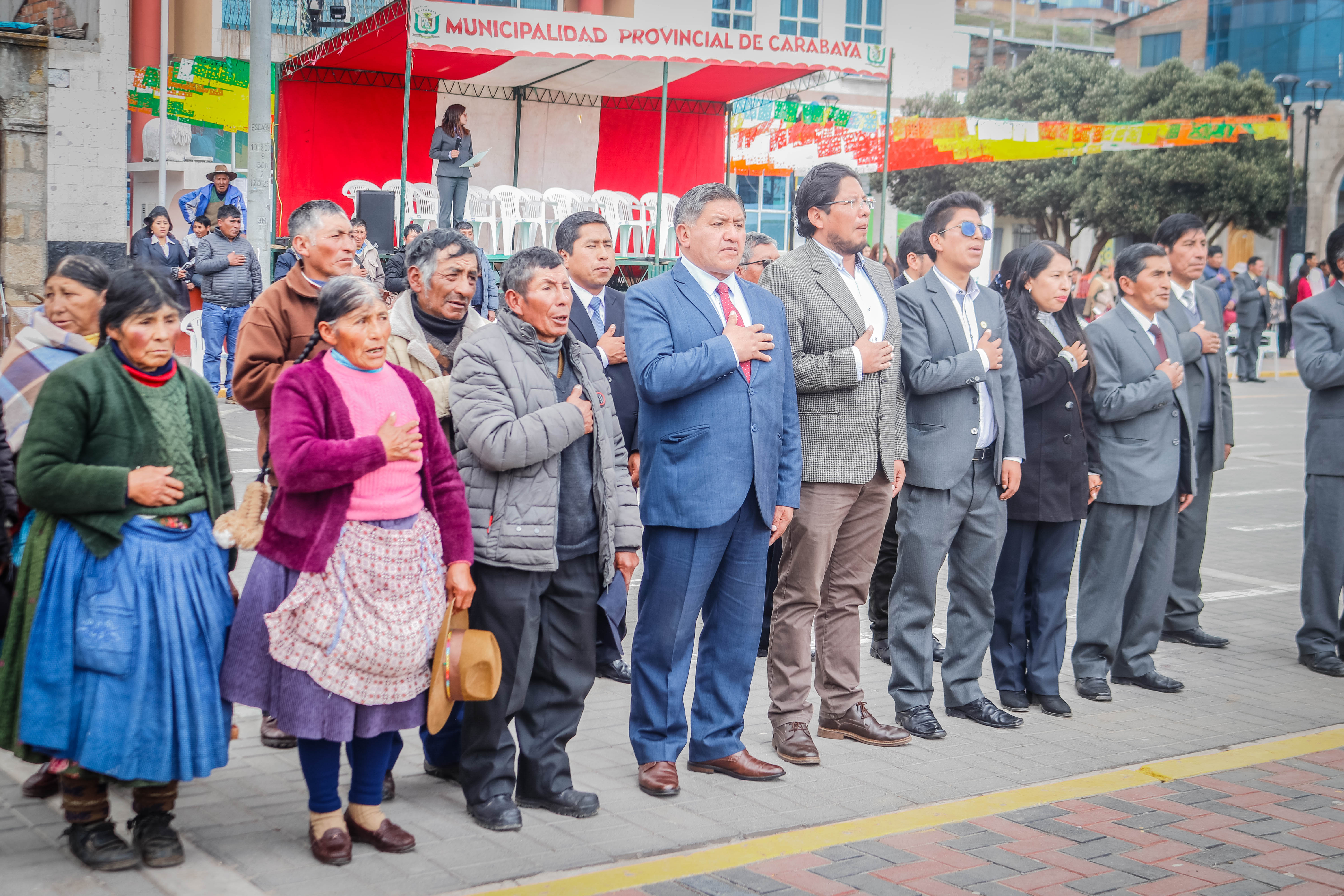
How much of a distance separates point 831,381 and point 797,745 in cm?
139

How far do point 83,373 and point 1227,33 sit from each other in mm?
56924

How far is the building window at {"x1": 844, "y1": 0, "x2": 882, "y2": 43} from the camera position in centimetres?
→ 3553

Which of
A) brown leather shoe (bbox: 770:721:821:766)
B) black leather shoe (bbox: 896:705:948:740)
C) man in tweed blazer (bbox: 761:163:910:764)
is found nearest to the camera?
brown leather shoe (bbox: 770:721:821:766)

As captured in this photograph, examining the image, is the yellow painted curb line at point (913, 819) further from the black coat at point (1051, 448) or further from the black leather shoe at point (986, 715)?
the black coat at point (1051, 448)

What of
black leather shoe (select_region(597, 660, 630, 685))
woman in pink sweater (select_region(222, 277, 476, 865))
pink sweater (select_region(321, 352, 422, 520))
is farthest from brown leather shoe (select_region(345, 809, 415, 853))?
black leather shoe (select_region(597, 660, 630, 685))

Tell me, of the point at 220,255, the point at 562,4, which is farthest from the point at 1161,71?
the point at 220,255

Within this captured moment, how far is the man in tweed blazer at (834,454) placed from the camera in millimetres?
5137

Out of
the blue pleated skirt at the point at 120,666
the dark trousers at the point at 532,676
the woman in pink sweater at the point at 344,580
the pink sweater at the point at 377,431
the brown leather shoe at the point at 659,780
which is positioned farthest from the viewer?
the brown leather shoe at the point at 659,780

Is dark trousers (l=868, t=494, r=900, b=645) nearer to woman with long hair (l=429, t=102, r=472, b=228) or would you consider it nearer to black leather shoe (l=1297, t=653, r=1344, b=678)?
black leather shoe (l=1297, t=653, r=1344, b=678)

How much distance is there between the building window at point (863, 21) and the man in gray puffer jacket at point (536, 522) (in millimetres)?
32451

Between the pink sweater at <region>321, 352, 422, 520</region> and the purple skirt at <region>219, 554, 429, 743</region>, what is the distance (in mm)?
283

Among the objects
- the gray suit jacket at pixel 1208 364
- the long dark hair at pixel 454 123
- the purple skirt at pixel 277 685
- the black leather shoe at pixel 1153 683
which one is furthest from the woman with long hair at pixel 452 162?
the purple skirt at pixel 277 685

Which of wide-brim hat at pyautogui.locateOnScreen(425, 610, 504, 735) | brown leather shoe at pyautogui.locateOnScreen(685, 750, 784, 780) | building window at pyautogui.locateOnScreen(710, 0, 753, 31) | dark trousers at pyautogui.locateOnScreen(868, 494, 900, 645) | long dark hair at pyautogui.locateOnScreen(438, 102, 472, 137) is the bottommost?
brown leather shoe at pyautogui.locateOnScreen(685, 750, 784, 780)

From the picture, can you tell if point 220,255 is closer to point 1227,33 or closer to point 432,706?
point 432,706
